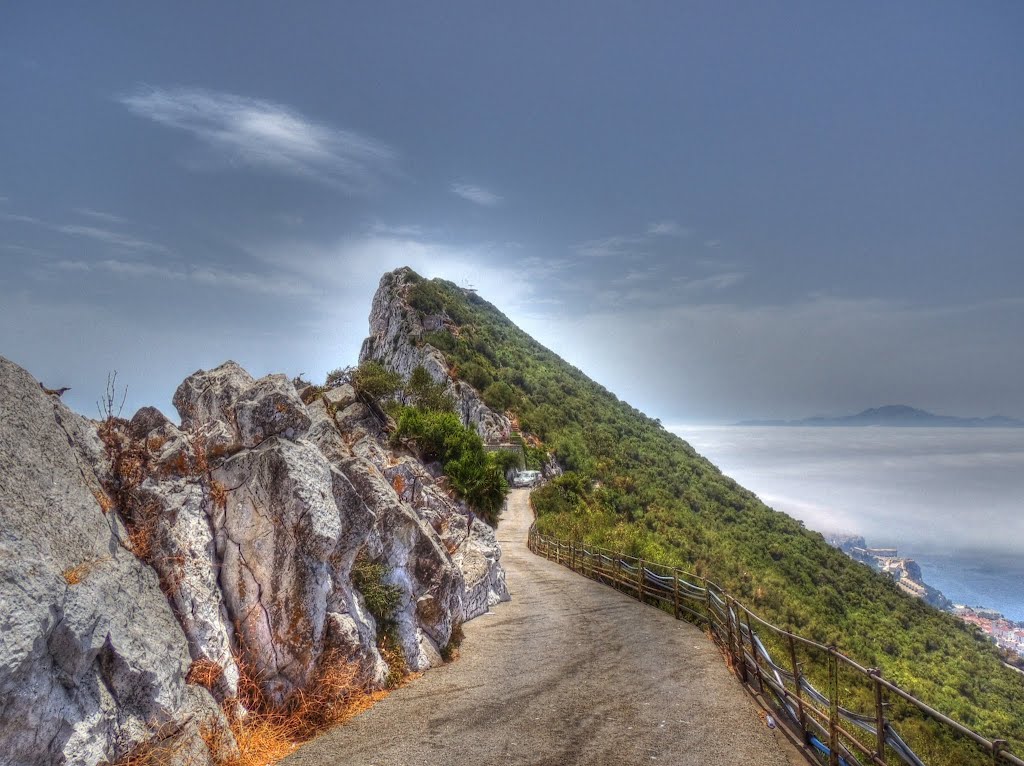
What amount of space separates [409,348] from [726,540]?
48.3 meters

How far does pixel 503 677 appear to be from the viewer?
10.8 meters

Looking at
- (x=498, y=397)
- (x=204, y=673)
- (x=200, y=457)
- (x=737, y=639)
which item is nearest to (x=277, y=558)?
(x=204, y=673)

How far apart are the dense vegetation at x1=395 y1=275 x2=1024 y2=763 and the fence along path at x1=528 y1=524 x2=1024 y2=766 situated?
3.86ft

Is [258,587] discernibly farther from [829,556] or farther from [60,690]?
[829,556]

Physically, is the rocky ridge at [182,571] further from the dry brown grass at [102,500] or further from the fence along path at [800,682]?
the fence along path at [800,682]

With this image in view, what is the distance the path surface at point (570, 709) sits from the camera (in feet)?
23.8

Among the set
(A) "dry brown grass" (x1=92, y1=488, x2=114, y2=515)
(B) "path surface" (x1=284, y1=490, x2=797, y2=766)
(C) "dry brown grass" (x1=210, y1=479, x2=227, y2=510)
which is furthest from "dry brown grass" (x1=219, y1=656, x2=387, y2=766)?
(A) "dry brown grass" (x1=92, y1=488, x2=114, y2=515)

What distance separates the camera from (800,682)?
24.9ft

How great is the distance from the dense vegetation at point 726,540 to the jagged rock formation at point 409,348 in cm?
313

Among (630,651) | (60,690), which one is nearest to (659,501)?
(630,651)

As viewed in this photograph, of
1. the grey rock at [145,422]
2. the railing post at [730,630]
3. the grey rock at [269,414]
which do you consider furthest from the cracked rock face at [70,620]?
the railing post at [730,630]

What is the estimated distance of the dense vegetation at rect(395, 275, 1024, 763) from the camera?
1316 inches

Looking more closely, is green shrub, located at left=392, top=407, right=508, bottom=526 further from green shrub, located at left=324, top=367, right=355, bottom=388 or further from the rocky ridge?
the rocky ridge

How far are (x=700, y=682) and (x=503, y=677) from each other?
3.61m
